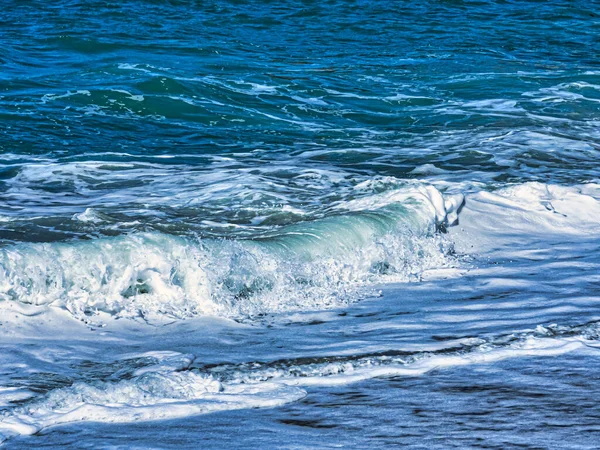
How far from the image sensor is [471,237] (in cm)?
642

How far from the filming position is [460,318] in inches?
182

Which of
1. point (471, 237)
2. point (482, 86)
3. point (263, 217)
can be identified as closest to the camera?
point (471, 237)

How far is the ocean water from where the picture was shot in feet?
10.7

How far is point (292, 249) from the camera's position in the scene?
5.71m

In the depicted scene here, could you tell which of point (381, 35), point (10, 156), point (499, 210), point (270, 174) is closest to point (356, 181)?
point (270, 174)

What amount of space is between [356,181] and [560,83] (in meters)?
6.98

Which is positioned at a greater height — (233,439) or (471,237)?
(233,439)

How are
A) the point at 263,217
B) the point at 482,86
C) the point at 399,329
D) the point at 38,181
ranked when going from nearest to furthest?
the point at 399,329
the point at 263,217
the point at 38,181
the point at 482,86

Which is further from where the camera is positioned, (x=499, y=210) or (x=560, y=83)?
(x=560, y=83)

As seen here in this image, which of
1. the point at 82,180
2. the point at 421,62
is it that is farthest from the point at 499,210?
the point at 421,62

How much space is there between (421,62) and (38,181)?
852 cm

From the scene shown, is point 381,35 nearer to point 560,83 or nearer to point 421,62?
point 421,62

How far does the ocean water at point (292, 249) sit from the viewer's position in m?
3.25

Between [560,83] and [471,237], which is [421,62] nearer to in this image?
[560,83]
